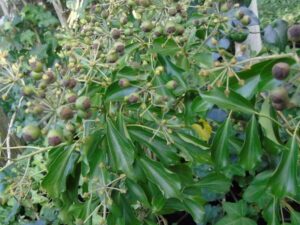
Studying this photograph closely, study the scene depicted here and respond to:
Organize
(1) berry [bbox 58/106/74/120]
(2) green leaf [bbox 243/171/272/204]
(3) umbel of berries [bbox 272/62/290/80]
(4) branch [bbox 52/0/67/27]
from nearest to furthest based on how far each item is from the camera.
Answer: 1. (3) umbel of berries [bbox 272/62/290/80]
2. (1) berry [bbox 58/106/74/120]
3. (2) green leaf [bbox 243/171/272/204]
4. (4) branch [bbox 52/0/67/27]

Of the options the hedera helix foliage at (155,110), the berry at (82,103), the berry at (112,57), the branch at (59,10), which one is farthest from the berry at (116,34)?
the branch at (59,10)

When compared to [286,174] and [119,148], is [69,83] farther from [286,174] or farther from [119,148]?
[286,174]

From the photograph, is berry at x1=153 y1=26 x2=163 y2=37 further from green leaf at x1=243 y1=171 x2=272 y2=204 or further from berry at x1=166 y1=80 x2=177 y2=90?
green leaf at x1=243 y1=171 x2=272 y2=204

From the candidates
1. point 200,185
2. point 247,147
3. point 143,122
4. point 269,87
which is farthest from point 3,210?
point 269,87

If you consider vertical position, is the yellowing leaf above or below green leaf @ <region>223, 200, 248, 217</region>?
above

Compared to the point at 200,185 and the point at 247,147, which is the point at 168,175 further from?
the point at 200,185

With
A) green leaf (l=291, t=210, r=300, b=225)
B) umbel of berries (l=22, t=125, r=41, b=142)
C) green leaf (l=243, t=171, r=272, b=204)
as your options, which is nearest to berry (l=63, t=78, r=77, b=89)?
umbel of berries (l=22, t=125, r=41, b=142)

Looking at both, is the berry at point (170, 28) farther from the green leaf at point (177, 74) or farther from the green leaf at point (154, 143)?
the green leaf at point (154, 143)
